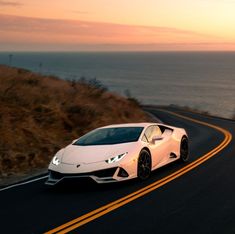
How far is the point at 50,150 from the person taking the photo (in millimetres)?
15664

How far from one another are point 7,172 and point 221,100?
3572 inches

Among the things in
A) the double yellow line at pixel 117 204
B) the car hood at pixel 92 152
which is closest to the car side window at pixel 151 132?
the car hood at pixel 92 152

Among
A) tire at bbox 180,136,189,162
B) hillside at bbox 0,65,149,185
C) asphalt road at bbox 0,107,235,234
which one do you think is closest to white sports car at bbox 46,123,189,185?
asphalt road at bbox 0,107,235,234

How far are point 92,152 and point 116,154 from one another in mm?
537

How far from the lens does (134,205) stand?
8.38 m

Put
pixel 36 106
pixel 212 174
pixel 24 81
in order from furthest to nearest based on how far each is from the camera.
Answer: pixel 24 81 < pixel 36 106 < pixel 212 174

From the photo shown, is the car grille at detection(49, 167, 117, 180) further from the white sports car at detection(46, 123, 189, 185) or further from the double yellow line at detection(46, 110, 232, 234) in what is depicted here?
the double yellow line at detection(46, 110, 232, 234)

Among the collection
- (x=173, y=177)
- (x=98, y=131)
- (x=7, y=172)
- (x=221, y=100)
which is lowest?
(x=221, y=100)

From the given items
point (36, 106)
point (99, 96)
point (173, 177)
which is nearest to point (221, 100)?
point (99, 96)

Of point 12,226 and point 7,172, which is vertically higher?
point 12,226

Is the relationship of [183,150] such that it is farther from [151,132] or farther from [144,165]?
[144,165]

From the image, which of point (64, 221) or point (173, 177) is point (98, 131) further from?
point (64, 221)

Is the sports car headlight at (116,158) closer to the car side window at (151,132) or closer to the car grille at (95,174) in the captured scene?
the car grille at (95,174)

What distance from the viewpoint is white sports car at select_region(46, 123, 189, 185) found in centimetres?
984
